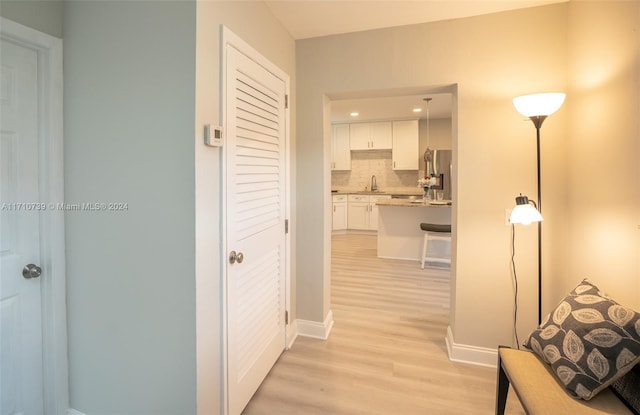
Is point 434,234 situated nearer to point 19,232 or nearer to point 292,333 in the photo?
point 292,333

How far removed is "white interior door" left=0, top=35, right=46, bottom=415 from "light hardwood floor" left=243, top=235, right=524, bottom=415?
1.11 m

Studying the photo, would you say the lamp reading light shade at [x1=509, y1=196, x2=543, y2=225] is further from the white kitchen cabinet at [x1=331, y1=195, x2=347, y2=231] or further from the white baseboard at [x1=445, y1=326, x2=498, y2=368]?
the white kitchen cabinet at [x1=331, y1=195, x2=347, y2=231]

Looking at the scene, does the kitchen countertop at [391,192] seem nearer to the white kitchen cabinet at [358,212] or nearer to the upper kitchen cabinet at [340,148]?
the white kitchen cabinet at [358,212]

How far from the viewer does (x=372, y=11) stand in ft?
7.16

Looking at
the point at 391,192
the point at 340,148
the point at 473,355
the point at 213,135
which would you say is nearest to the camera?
the point at 213,135

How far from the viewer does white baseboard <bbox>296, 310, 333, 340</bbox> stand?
268 centimetres

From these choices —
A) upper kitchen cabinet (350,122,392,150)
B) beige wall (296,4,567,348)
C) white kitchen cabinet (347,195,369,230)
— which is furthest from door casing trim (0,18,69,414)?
upper kitchen cabinet (350,122,392,150)

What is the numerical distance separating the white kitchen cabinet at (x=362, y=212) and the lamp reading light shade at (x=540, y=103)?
17.0 feet

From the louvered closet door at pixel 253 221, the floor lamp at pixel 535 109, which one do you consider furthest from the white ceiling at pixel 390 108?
the floor lamp at pixel 535 109

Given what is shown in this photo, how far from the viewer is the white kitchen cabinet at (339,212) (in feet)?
24.1

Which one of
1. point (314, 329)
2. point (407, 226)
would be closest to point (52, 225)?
point (314, 329)

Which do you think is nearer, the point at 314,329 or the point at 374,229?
the point at 314,329

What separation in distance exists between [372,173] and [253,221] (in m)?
6.00

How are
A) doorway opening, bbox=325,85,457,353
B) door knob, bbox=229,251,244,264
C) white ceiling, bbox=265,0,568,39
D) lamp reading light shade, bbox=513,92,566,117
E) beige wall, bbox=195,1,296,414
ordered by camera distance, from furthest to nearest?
doorway opening, bbox=325,85,457,353
white ceiling, bbox=265,0,568,39
lamp reading light shade, bbox=513,92,566,117
door knob, bbox=229,251,244,264
beige wall, bbox=195,1,296,414
